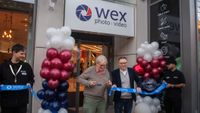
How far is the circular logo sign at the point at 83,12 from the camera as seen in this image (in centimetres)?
812

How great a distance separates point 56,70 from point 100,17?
3.19 m

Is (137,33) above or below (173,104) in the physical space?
above

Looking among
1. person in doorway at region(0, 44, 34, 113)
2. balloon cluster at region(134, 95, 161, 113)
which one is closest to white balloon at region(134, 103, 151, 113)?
balloon cluster at region(134, 95, 161, 113)

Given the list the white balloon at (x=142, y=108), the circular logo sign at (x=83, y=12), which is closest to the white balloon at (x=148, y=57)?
the white balloon at (x=142, y=108)

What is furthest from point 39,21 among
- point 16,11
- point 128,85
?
point 128,85

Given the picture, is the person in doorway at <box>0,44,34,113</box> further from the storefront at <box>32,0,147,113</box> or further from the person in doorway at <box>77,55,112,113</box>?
the storefront at <box>32,0,147,113</box>

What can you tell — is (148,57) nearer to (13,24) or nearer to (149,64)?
(149,64)

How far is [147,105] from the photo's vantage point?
7.27 m

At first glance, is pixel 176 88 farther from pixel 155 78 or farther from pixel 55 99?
pixel 55 99

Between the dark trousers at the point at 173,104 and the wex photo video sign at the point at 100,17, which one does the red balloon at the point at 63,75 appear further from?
the dark trousers at the point at 173,104

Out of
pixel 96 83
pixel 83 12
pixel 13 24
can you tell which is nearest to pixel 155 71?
pixel 96 83

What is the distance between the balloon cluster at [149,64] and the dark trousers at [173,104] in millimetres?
599

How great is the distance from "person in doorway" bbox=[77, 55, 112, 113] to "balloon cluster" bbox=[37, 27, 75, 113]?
1.45 ft

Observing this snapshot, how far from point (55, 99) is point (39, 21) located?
2397 mm
